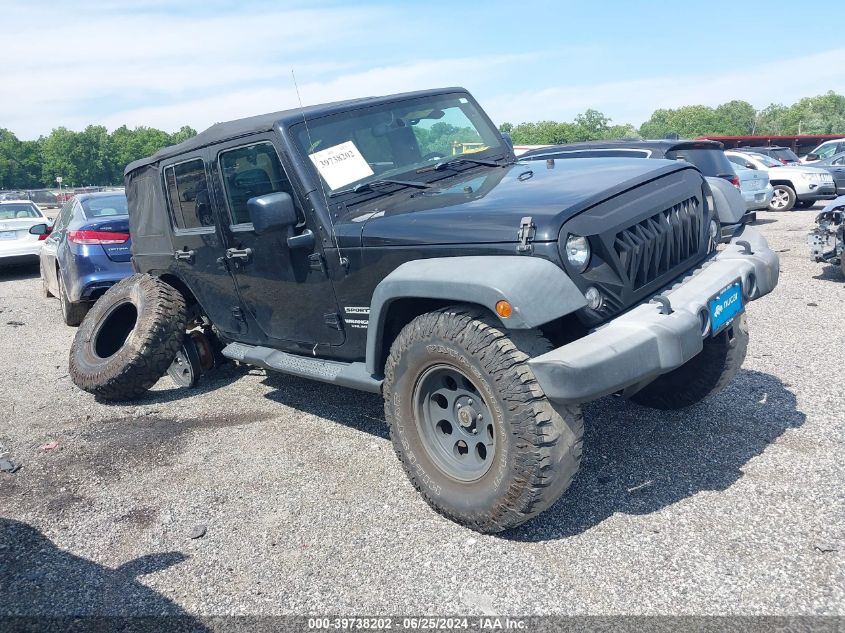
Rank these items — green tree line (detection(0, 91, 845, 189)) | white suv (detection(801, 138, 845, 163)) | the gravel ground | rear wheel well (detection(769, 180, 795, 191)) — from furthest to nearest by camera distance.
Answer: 1. green tree line (detection(0, 91, 845, 189))
2. white suv (detection(801, 138, 845, 163))
3. rear wheel well (detection(769, 180, 795, 191))
4. the gravel ground

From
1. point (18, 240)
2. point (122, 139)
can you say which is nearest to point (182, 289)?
point (18, 240)

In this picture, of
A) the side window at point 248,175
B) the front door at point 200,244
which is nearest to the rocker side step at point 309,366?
the front door at point 200,244

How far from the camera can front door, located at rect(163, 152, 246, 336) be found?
4.74 metres

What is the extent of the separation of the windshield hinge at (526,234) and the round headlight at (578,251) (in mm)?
157

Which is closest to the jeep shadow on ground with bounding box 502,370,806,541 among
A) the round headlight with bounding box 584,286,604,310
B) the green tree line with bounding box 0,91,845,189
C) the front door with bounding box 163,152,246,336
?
the round headlight with bounding box 584,286,604,310

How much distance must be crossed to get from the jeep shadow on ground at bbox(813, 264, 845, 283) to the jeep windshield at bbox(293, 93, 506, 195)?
5.70 m

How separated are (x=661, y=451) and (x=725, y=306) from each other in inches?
40.8

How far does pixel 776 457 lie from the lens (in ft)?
12.4

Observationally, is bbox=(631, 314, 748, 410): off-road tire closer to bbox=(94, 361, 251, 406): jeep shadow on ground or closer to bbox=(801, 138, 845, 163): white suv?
bbox=(94, 361, 251, 406): jeep shadow on ground

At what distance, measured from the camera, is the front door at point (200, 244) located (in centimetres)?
474

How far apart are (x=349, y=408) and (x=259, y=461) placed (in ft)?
3.03

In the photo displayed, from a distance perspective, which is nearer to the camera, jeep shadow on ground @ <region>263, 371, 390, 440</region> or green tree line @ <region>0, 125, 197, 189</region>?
jeep shadow on ground @ <region>263, 371, 390, 440</region>

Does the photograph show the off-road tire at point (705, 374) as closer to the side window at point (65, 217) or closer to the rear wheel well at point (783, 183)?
the side window at point (65, 217)

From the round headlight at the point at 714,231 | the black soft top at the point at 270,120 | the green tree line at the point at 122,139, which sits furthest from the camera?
the green tree line at the point at 122,139
